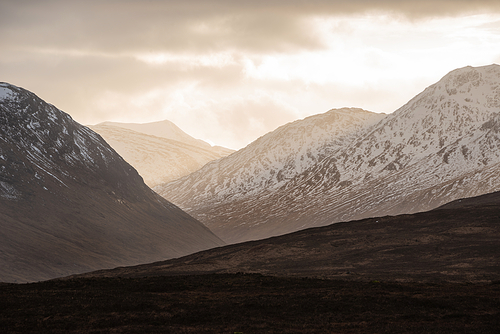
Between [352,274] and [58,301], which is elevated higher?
[58,301]

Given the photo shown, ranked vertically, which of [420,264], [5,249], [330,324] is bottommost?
[420,264]

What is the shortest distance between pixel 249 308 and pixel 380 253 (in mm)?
62240

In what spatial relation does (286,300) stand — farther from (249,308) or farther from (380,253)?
(380,253)

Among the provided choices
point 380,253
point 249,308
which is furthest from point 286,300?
point 380,253

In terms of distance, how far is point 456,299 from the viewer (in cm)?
4909

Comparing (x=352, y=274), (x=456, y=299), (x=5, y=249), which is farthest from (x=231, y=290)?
(x=5, y=249)

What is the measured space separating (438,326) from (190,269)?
215 feet

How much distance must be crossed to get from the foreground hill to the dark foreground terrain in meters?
25.8

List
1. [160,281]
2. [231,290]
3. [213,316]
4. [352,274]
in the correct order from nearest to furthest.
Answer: [213,316] → [231,290] → [160,281] → [352,274]

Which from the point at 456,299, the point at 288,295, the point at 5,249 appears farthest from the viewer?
the point at 5,249

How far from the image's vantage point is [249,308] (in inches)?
1921

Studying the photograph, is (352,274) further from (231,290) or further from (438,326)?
(438,326)

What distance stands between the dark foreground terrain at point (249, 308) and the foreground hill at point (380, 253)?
25.8m

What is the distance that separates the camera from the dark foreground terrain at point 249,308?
41.0 metres
